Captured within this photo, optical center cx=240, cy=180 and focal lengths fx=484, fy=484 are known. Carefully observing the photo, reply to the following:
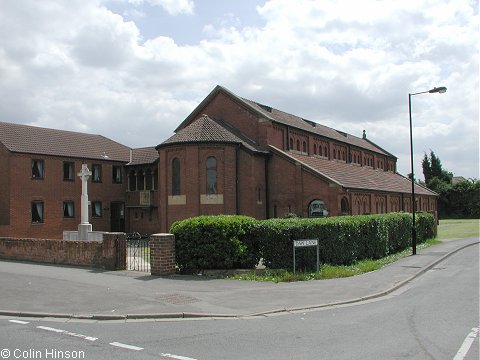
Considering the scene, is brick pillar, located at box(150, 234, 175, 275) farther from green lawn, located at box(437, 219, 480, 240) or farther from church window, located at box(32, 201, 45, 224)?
green lawn, located at box(437, 219, 480, 240)

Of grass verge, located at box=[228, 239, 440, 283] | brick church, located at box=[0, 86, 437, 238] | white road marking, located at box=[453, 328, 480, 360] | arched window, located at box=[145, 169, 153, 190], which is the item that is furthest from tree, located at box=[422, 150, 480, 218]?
white road marking, located at box=[453, 328, 480, 360]

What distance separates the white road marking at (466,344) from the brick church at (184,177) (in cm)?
2307

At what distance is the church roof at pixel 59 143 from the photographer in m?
35.7

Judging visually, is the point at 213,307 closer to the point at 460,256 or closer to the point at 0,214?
the point at 460,256

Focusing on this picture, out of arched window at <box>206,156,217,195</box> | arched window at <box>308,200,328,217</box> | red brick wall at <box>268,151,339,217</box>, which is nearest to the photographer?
arched window at <box>206,156,217,195</box>

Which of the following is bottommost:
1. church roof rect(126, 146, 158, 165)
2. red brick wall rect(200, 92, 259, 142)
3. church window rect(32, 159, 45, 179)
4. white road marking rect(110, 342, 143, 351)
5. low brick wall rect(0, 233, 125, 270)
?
white road marking rect(110, 342, 143, 351)

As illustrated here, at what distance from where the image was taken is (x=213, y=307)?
1149 cm

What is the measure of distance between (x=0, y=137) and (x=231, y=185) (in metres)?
17.3

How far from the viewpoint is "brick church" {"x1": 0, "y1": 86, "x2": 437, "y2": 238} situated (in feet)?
106

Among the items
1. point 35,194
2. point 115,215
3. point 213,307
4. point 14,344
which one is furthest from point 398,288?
point 115,215

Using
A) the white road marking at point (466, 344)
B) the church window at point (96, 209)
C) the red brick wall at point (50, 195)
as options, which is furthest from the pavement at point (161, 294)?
the church window at point (96, 209)

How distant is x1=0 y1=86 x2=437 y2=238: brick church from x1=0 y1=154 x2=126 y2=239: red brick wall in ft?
0.25

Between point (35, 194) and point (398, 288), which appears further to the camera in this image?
point (35, 194)

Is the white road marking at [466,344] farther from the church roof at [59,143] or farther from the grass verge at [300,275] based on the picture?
the church roof at [59,143]
